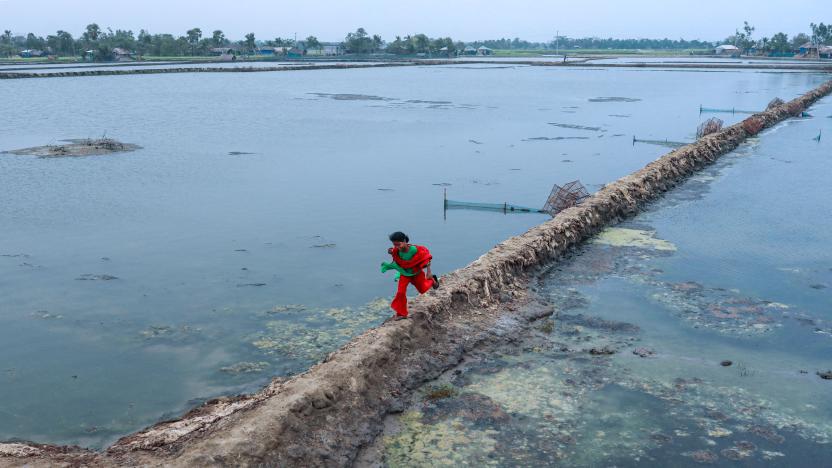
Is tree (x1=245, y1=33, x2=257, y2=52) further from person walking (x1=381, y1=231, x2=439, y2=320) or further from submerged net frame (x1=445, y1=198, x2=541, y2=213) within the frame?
person walking (x1=381, y1=231, x2=439, y2=320)

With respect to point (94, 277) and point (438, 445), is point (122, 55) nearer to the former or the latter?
point (94, 277)

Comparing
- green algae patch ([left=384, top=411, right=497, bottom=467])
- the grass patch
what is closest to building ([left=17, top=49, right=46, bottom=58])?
the grass patch

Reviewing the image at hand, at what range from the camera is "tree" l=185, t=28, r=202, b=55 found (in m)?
153

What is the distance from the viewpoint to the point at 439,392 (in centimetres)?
902

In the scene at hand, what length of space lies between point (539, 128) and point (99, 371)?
3304cm

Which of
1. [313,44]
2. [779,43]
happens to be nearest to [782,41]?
[779,43]

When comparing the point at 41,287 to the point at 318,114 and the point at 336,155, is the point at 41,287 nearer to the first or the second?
the point at 336,155

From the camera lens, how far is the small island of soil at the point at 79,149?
28875mm

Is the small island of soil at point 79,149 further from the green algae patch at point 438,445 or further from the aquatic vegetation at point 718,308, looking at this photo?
the green algae patch at point 438,445

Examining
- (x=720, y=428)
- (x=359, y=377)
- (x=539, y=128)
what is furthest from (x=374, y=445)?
(x=539, y=128)

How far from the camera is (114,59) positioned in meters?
129

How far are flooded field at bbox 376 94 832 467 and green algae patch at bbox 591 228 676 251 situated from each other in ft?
0.25

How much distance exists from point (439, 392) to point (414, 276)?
1.71 meters

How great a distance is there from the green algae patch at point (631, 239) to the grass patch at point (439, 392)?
860 cm
